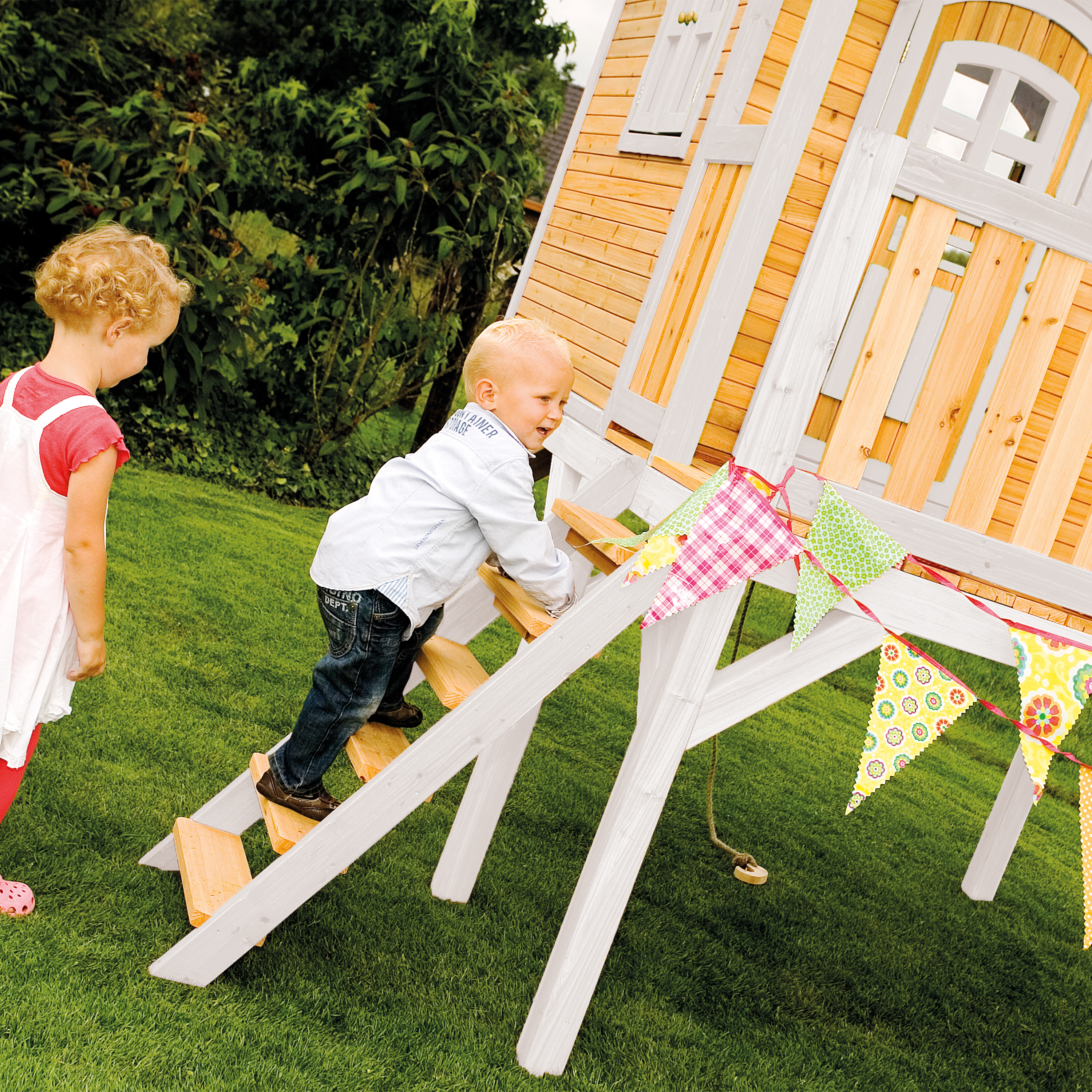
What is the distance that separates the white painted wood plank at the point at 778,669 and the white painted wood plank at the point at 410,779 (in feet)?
1.14

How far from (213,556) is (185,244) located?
10.6 feet

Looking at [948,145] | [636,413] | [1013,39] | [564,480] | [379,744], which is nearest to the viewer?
[379,744]

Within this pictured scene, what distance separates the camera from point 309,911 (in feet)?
13.4

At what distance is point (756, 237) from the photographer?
11.5 feet

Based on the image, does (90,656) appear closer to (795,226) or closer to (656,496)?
(656,496)

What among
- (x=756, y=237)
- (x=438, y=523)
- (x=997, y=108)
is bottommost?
(x=438, y=523)

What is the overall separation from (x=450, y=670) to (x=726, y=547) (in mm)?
972

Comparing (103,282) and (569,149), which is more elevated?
(569,149)

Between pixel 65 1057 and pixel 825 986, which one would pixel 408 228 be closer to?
pixel 825 986

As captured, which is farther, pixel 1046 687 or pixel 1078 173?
pixel 1078 173

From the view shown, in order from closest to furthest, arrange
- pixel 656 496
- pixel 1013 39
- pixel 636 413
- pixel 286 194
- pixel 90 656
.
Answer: pixel 90 656, pixel 656 496, pixel 636 413, pixel 1013 39, pixel 286 194

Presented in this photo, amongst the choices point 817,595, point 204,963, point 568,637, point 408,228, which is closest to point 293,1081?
point 204,963

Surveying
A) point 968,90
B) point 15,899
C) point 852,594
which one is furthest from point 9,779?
point 968,90

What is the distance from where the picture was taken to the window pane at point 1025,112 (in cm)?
500
